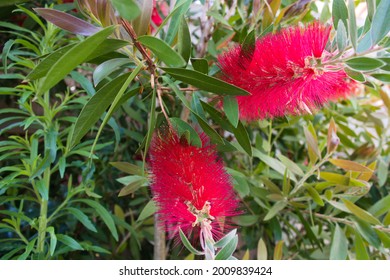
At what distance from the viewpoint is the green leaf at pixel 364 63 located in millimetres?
464

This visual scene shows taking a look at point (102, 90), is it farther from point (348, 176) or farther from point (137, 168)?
point (348, 176)

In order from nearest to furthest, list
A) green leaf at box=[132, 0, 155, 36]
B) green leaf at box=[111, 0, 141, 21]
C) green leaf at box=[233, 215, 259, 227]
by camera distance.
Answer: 1. green leaf at box=[111, 0, 141, 21]
2. green leaf at box=[132, 0, 155, 36]
3. green leaf at box=[233, 215, 259, 227]

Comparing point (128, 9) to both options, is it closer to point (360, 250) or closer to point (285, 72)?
point (285, 72)

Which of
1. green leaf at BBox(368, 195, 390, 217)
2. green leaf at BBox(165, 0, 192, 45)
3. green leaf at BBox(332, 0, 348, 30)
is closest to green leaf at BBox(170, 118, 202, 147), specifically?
green leaf at BBox(165, 0, 192, 45)

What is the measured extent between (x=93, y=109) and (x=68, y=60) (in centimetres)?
11

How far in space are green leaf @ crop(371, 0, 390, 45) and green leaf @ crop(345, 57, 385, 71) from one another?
4cm

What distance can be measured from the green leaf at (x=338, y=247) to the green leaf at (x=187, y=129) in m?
0.38

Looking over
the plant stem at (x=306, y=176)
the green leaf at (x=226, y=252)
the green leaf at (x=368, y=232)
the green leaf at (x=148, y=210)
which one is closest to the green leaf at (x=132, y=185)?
the green leaf at (x=148, y=210)

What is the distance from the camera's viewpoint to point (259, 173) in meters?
0.98

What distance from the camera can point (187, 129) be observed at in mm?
571

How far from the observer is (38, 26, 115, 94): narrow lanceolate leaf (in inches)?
15.1

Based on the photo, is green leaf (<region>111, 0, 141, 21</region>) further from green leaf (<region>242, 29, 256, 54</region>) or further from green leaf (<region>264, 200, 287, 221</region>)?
green leaf (<region>264, 200, 287, 221</region>)

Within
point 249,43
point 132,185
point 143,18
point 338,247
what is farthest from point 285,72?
point 338,247

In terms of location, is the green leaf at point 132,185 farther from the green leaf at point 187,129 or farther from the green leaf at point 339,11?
the green leaf at point 339,11
